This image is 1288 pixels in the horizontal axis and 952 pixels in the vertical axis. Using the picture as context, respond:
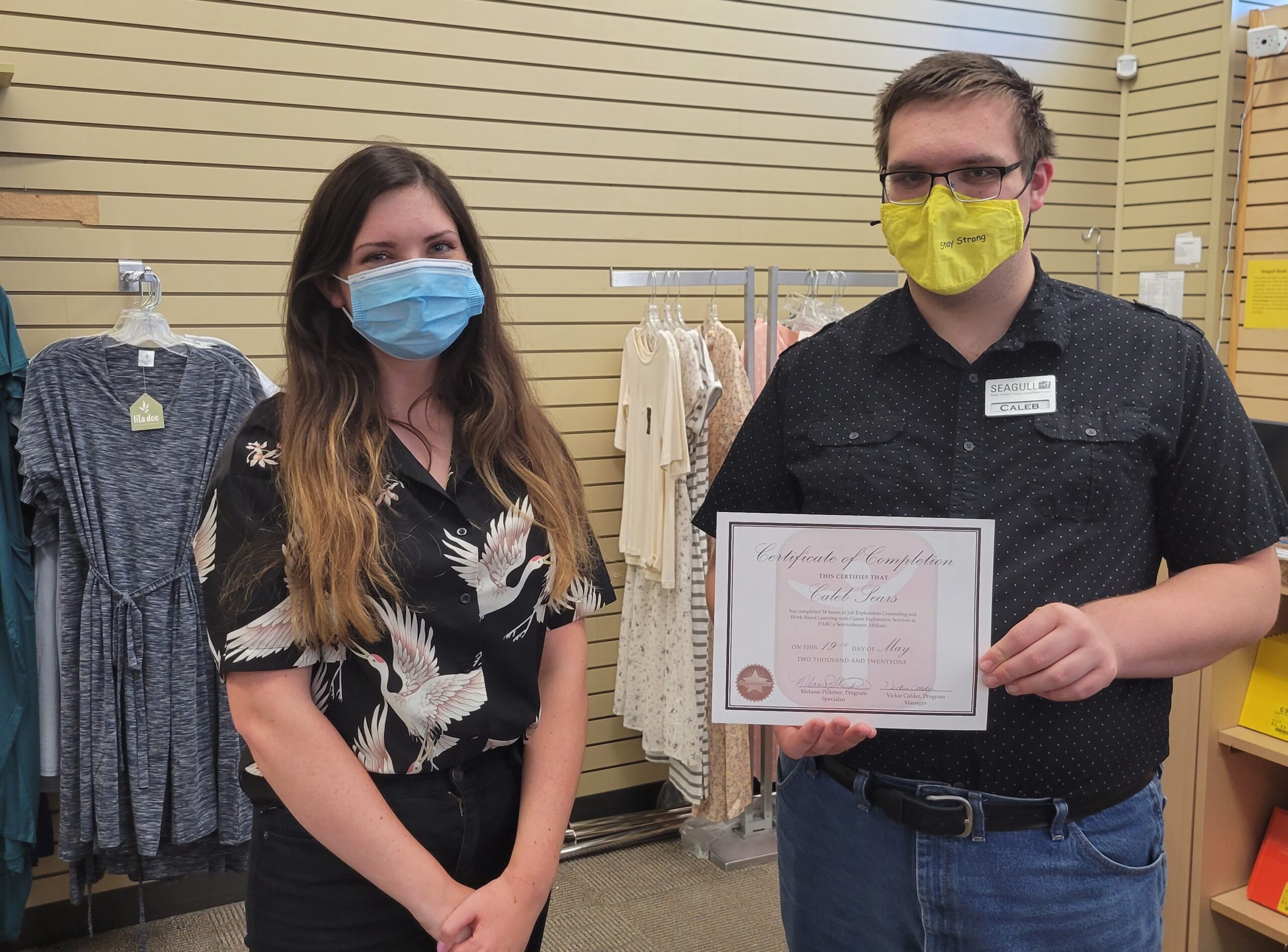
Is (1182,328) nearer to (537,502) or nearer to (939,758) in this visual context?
Result: (939,758)

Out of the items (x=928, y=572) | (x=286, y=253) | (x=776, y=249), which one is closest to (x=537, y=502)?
(x=928, y=572)

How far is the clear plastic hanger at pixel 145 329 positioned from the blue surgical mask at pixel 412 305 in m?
1.73

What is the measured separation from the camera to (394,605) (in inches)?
55.6

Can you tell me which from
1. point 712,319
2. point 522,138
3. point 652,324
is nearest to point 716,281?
point 712,319

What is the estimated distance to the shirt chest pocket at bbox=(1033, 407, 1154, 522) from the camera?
1380mm

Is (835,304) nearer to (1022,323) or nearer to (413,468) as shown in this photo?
(1022,323)

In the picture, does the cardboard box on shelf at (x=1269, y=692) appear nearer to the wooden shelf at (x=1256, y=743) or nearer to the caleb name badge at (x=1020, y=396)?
the wooden shelf at (x=1256, y=743)

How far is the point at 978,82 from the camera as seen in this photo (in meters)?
1.40

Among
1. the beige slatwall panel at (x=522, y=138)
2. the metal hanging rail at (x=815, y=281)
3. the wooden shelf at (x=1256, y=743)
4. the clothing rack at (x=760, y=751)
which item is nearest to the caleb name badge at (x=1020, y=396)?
the wooden shelf at (x=1256, y=743)

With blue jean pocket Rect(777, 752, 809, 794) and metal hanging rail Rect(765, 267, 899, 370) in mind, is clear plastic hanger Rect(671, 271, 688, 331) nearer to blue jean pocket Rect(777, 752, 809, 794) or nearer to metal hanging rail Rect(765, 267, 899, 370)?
metal hanging rail Rect(765, 267, 899, 370)

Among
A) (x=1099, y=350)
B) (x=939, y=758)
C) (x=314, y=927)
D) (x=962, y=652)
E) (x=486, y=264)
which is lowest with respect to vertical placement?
(x=314, y=927)

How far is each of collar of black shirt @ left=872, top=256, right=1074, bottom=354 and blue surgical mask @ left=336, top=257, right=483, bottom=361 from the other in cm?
67

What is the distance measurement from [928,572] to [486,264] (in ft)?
2.92

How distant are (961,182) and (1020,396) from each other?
331mm
